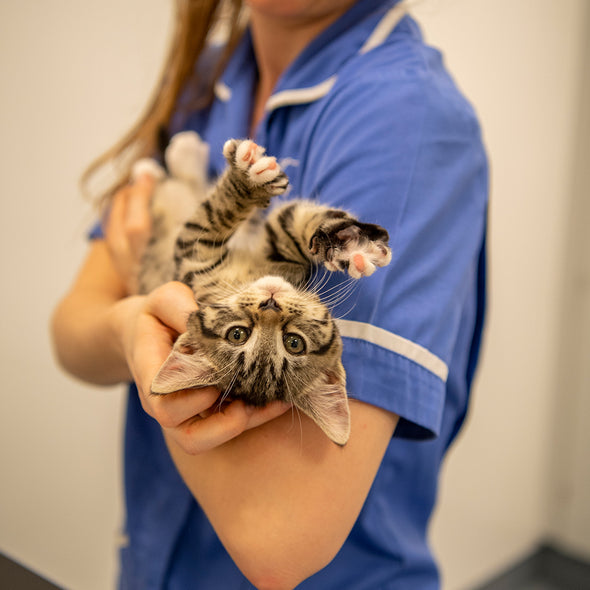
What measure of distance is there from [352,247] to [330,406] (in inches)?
8.6

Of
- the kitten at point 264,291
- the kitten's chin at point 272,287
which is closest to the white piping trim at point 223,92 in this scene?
the kitten at point 264,291

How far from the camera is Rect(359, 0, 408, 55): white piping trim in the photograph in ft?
2.94

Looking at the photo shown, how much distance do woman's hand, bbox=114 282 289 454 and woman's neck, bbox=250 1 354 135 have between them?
0.58 m

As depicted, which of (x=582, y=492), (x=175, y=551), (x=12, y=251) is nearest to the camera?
(x=175, y=551)

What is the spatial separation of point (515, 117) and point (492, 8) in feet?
1.36

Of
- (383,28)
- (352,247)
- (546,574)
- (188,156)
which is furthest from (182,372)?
(546,574)

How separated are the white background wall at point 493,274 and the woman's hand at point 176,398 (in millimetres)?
724

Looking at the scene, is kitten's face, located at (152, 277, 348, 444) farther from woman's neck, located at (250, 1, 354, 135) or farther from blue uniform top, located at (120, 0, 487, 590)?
woman's neck, located at (250, 1, 354, 135)

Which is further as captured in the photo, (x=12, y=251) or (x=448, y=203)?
(x=12, y=251)

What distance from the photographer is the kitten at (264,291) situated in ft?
2.28

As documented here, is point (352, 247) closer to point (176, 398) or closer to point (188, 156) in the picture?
point (176, 398)

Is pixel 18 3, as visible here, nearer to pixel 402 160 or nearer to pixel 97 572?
pixel 402 160

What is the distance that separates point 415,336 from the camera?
74 cm

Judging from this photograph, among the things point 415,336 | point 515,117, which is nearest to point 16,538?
point 415,336
